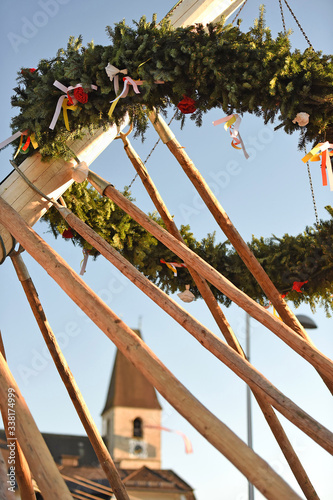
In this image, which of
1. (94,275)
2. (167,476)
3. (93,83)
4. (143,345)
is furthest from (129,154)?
(167,476)

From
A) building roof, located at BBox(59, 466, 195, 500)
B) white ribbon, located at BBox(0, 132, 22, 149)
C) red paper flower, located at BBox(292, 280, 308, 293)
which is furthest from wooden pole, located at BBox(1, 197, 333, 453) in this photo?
building roof, located at BBox(59, 466, 195, 500)

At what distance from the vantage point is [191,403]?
2129 mm

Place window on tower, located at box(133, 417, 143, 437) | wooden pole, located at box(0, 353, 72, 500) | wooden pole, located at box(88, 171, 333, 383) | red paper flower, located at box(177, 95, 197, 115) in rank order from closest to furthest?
wooden pole, located at box(0, 353, 72, 500)
wooden pole, located at box(88, 171, 333, 383)
red paper flower, located at box(177, 95, 197, 115)
window on tower, located at box(133, 417, 143, 437)

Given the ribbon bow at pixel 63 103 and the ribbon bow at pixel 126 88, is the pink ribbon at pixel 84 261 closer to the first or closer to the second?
the ribbon bow at pixel 63 103

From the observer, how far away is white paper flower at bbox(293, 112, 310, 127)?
3.01 metres

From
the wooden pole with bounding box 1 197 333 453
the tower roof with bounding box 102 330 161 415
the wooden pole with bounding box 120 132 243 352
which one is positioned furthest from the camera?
the tower roof with bounding box 102 330 161 415

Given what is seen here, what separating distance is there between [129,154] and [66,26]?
10.2 feet

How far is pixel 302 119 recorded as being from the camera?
302 cm

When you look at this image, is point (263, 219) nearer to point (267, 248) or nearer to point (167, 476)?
point (267, 248)

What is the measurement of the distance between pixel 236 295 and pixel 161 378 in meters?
1.11

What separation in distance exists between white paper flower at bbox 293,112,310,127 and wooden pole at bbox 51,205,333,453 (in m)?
→ 1.23

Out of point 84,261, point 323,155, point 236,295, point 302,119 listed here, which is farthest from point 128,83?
point 84,261

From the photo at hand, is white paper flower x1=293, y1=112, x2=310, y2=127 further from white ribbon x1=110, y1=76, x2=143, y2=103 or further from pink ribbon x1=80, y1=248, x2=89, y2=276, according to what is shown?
pink ribbon x1=80, y1=248, x2=89, y2=276

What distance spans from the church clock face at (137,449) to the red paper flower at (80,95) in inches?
1000
